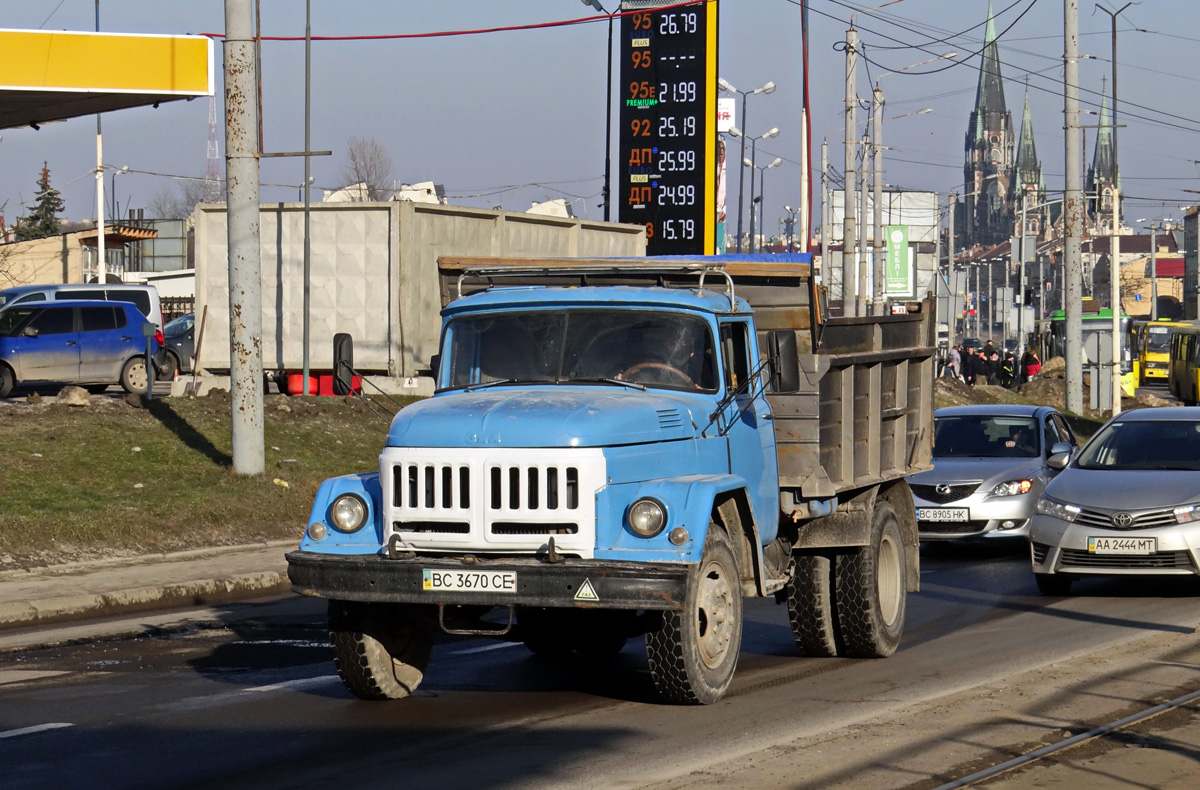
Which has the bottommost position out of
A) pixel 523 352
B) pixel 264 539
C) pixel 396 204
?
pixel 264 539

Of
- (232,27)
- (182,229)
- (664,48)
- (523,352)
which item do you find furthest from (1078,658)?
(182,229)

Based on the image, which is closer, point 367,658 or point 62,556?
point 367,658

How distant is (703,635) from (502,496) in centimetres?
136

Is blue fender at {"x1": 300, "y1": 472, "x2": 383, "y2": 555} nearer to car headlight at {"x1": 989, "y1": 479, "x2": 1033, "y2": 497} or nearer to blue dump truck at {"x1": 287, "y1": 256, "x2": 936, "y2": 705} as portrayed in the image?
blue dump truck at {"x1": 287, "y1": 256, "x2": 936, "y2": 705}

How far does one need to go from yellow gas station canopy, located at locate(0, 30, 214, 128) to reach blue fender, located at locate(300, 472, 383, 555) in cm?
1578

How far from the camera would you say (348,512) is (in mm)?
8203

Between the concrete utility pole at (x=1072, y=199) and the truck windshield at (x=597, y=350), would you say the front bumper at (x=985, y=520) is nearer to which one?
the truck windshield at (x=597, y=350)

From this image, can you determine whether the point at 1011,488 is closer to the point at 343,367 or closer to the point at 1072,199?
the point at 343,367

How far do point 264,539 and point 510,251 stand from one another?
42.1 ft

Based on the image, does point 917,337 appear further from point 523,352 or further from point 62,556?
point 62,556

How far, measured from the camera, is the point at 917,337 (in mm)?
11805

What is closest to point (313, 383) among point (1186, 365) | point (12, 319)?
point (12, 319)

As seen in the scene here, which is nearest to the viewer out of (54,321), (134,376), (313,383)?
(313,383)

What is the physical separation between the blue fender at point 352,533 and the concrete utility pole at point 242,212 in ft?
30.7
